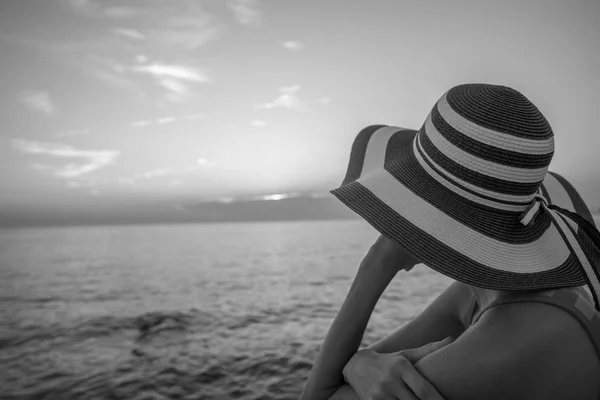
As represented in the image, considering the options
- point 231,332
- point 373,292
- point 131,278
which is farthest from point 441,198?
point 131,278

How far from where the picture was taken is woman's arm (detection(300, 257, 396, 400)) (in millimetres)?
1892

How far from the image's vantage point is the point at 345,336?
191 centimetres

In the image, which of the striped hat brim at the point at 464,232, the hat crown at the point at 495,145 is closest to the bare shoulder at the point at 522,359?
the striped hat brim at the point at 464,232

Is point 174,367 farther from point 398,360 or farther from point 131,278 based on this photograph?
point 131,278

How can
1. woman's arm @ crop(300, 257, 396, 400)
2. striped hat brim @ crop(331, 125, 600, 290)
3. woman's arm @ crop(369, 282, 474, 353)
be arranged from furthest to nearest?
woman's arm @ crop(369, 282, 474, 353) → woman's arm @ crop(300, 257, 396, 400) → striped hat brim @ crop(331, 125, 600, 290)

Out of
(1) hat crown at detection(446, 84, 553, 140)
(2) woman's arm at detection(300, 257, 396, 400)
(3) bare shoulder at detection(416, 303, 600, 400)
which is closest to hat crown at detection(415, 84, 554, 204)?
(1) hat crown at detection(446, 84, 553, 140)

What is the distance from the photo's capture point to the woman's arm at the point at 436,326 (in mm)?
2291

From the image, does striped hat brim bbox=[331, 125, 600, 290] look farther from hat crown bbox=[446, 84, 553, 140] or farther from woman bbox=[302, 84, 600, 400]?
hat crown bbox=[446, 84, 553, 140]

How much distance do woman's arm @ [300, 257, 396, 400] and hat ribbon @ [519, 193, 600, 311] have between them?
732 millimetres

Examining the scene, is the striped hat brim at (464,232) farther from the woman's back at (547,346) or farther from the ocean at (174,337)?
the ocean at (174,337)

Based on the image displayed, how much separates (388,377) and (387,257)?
63 centimetres

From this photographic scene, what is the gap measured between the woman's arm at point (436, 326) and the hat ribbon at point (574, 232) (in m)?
0.80

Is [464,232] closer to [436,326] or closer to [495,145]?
[495,145]

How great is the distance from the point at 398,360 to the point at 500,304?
1.45 ft
